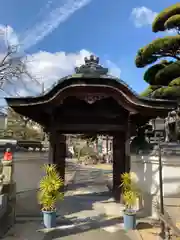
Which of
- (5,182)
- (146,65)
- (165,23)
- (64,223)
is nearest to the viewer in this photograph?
(5,182)

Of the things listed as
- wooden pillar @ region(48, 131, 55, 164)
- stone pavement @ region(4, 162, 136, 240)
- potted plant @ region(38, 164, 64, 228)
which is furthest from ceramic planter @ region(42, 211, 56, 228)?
wooden pillar @ region(48, 131, 55, 164)

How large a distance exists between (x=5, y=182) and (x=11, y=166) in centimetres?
46

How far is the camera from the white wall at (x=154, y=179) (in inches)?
268

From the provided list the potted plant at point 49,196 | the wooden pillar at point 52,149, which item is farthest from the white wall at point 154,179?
the wooden pillar at point 52,149

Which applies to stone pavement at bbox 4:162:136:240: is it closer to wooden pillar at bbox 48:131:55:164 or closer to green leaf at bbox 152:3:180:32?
wooden pillar at bbox 48:131:55:164

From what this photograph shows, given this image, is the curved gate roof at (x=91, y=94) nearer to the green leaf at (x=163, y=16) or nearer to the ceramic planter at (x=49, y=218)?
the ceramic planter at (x=49, y=218)

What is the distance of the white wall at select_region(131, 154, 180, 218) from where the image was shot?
6.82 metres

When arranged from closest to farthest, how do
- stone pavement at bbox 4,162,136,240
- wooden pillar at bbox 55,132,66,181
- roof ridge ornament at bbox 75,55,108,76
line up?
stone pavement at bbox 4,162,136,240 < roof ridge ornament at bbox 75,55,108,76 < wooden pillar at bbox 55,132,66,181

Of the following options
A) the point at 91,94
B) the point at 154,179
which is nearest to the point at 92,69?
the point at 91,94

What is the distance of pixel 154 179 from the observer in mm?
7246

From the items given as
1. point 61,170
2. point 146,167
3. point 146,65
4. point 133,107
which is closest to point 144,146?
point 146,167

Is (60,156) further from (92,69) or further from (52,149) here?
(92,69)

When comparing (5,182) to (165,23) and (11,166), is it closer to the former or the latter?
(11,166)

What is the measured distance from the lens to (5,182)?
6.45 metres
